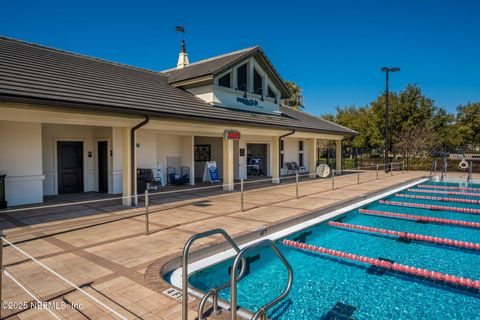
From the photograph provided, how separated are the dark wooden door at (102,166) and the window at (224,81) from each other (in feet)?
19.7

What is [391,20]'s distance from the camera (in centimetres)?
1798

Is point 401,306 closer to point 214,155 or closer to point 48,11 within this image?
point 214,155

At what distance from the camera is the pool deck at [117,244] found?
3.62 meters

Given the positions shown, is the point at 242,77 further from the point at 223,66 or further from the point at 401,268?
the point at 401,268

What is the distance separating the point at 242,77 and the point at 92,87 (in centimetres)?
807

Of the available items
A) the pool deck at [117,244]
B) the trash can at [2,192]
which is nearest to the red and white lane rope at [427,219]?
the pool deck at [117,244]

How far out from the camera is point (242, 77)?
15.9m

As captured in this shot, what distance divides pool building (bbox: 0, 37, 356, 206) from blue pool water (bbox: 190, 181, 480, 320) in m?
5.95

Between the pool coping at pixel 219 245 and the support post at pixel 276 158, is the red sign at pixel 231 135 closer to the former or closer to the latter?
the support post at pixel 276 158

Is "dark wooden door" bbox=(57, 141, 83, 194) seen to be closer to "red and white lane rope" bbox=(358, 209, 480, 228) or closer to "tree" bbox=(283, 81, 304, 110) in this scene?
"red and white lane rope" bbox=(358, 209, 480, 228)

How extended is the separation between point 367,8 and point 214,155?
1222 cm

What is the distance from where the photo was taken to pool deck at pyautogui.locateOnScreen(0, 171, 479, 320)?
3617 mm

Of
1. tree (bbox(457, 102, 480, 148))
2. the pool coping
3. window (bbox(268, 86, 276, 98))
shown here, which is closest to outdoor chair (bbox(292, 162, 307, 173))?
window (bbox(268, 86, 276, 98))

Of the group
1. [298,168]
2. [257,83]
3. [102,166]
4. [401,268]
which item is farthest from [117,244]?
[298,168]
